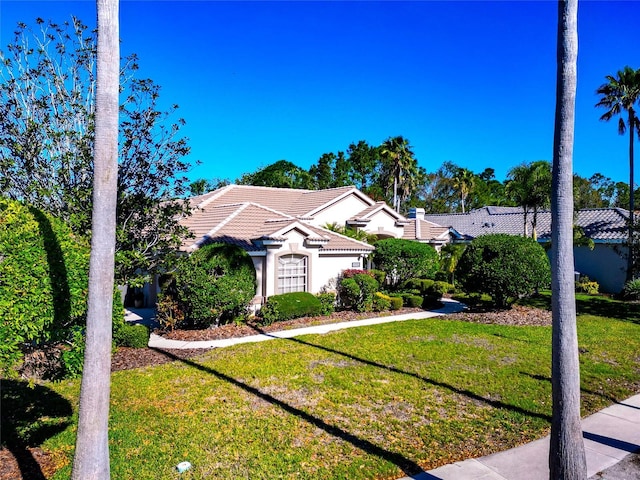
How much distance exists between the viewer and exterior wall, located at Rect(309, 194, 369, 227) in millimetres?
25984

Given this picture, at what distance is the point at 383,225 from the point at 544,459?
72.6 ft

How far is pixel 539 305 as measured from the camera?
22.0m

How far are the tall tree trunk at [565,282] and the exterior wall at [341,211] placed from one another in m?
19.8

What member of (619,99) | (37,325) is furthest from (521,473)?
(619,99)

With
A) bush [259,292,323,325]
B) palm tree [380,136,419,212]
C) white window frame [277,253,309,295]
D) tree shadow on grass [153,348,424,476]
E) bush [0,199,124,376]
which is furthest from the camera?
palm tree [380,136,419,212]

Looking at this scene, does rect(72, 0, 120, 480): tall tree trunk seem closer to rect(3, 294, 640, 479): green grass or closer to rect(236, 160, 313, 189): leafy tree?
rect(3, 294, 640, 479): green grass

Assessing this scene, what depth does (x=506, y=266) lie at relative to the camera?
18.9m

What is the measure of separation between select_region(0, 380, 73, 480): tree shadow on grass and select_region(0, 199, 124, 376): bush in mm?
1451

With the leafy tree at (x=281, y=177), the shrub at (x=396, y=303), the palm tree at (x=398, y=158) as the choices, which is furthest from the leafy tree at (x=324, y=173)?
the shrub at (x=396, y=303)

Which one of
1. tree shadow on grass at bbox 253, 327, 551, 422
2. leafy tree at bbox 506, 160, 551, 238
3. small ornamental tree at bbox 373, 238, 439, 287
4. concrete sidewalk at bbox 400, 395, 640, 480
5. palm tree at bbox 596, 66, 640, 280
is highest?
palm tree at bbox 596, 66, 640, 280

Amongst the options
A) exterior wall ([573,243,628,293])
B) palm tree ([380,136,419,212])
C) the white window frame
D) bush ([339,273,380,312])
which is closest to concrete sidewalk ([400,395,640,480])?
bush ([339,273,380,312])

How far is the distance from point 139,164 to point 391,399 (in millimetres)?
9474

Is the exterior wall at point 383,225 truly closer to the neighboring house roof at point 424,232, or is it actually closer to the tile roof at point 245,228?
the neighboring house roof at point 424,232

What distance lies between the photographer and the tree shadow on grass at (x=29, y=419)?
6777 mm
